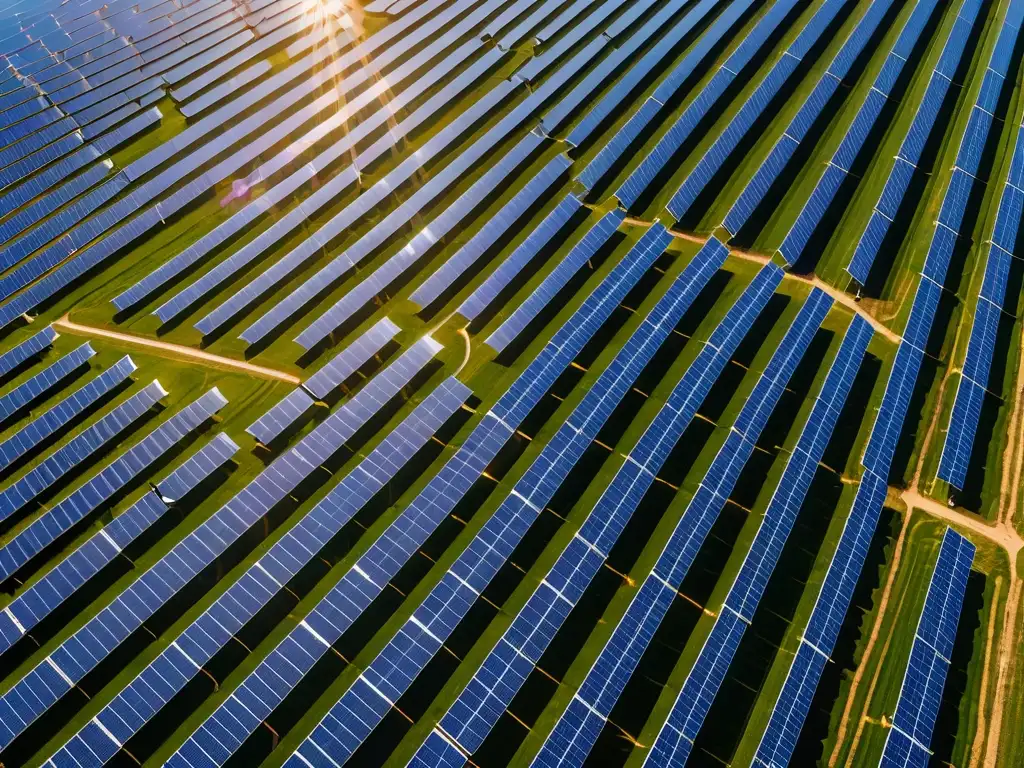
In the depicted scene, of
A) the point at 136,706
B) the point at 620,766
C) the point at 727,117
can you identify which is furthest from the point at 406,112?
the point at 620,766

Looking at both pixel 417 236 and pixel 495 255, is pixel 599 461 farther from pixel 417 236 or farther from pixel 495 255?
pixel 417 236

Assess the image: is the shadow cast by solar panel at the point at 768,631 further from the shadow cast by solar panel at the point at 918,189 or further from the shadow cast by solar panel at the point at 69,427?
the shadow cast by solar panel at the point at 69,427

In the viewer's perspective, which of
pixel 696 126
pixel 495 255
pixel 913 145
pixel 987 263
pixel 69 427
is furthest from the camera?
pixel 696 126

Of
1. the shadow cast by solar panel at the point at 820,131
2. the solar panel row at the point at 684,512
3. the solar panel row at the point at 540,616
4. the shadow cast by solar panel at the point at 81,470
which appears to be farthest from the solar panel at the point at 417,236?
the solar panel row at the point at 684,512

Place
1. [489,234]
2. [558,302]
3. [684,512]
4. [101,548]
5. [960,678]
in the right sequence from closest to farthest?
[101,548], [960,678], [684,512], [558,302], [489,234]

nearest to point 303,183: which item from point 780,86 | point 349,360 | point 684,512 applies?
point 349,360

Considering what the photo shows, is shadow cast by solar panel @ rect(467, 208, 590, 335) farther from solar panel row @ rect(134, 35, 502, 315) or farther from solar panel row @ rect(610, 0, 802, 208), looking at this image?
solar panel row @ rect(134, 35, 502, 315)

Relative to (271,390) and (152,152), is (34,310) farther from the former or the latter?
(271,390)
